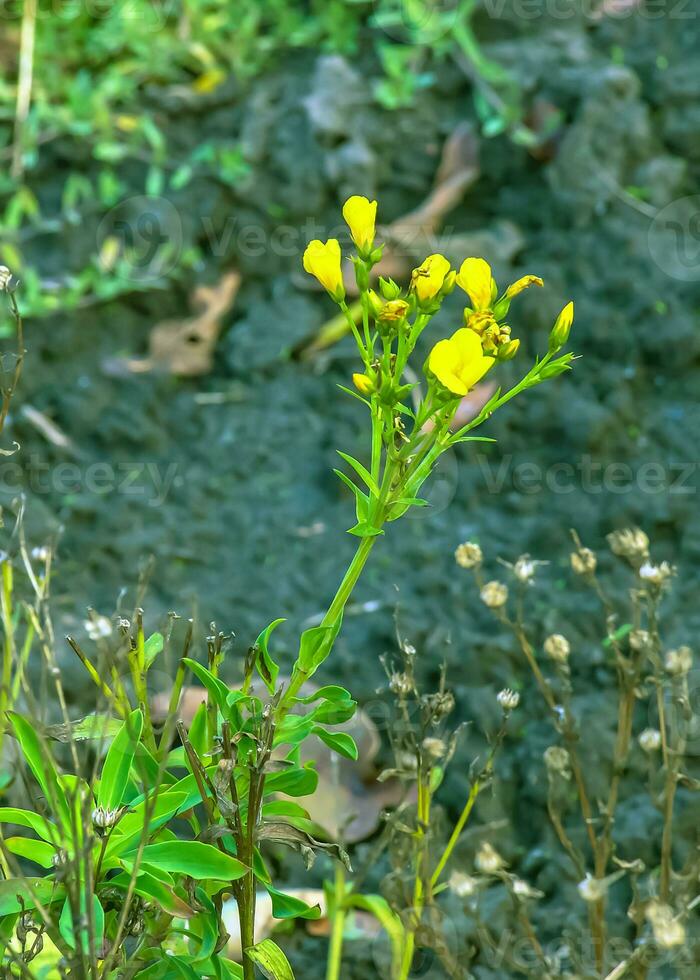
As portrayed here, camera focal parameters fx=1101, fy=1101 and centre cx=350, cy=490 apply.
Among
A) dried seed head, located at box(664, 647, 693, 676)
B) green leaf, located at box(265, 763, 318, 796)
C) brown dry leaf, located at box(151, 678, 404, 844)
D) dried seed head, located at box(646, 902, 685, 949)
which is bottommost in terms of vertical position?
brown dry leaf, located at box(151, 678, 404, 844)

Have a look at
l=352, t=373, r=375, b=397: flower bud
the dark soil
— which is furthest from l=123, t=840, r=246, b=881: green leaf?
the dark soil

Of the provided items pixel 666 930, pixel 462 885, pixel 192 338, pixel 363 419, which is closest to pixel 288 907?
pixel 462 885

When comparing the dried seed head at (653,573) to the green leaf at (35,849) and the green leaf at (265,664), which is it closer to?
the green leaf at (265,664)

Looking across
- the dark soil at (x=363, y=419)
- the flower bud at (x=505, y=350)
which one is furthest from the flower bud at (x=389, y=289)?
the dark soil at (x=363, y=419)

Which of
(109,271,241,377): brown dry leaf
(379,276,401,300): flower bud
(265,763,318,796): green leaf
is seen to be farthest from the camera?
(109,271,241,377): brown dry leaf

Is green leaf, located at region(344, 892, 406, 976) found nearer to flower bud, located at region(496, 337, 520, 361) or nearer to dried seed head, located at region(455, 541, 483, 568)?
dried seed head, located at region(455, 541, 483, 568)

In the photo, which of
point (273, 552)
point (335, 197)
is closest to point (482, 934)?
point (273, 552)
